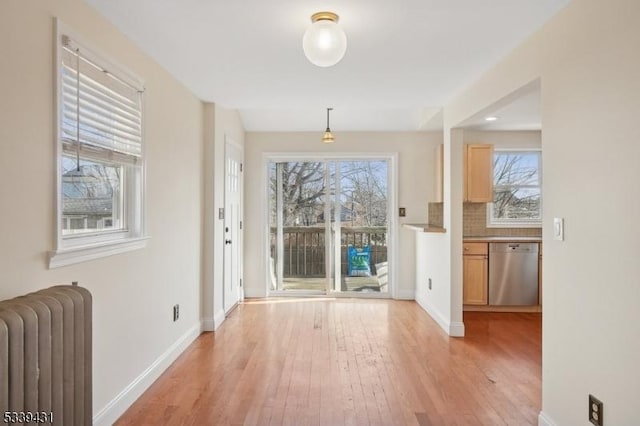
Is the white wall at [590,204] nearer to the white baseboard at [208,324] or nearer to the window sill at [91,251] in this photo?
the window sill at [91,251]

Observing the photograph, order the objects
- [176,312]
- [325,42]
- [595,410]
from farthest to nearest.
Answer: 1. [176,312]
2. [325,42]
3. [595,410]

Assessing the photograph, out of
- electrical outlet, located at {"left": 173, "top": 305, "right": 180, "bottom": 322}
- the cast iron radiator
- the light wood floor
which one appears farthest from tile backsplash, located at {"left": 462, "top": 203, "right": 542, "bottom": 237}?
the cast iron radiator

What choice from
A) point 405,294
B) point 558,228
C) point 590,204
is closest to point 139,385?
point 558,228

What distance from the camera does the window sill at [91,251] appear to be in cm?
183

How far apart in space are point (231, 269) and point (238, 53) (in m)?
2.77

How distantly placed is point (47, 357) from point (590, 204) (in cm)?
232

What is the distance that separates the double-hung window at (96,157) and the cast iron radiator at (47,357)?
0.35 metres

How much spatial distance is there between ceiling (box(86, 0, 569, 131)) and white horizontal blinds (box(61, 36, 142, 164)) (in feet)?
1.05

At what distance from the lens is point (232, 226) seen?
484 centimetres

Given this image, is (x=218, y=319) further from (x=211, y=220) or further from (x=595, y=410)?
(x=595, y=410)

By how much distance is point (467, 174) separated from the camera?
498cm

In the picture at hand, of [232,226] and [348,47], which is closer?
[348,47]

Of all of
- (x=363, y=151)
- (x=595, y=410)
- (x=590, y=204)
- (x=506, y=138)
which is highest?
(x=506, y=138)

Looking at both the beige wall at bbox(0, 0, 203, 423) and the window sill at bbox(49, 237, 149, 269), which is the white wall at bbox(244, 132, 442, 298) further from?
the window sill at bbox(49, 237, 149, 269)
